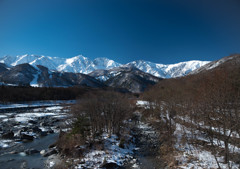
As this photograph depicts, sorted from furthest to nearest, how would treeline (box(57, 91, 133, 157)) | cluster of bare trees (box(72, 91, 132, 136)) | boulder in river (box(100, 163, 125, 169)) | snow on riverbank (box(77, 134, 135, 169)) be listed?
1. cluster of bare trees (box(72, 91, 132, 136))
2. treeline (box(57, 91, 133, 157))
3. snow on riverbank (box(77, 134, 135, 169))
4. boulder in river (box(100, 163, 125, 169))

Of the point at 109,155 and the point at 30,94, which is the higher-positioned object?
the point at 30,94

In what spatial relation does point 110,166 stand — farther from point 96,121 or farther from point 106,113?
point 106,113

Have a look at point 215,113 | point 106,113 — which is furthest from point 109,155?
point 215,113

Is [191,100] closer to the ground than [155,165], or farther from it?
farther from it

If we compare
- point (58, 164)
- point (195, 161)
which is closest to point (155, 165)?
point (195, 161)

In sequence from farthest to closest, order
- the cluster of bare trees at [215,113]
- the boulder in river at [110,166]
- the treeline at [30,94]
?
1. the treeline at [30,94]
2. the boulder in river at [110,166]
3. the cluster of bare trees at [215,113]

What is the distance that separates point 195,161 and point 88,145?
1139 cm

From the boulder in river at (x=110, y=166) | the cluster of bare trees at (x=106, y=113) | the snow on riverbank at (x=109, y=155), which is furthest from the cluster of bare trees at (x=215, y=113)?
the boulder in river at (x=110, y=166)

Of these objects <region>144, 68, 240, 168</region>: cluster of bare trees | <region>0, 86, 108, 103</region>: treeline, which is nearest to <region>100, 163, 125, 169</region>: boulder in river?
<region>144, 68, 240, 168</region>: cluster of bare trees

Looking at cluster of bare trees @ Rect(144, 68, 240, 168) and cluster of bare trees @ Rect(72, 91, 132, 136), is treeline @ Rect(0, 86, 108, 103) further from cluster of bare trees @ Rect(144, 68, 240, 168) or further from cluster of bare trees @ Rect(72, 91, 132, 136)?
cluster of bare trees @ Rect(144, 68, 240, 168)

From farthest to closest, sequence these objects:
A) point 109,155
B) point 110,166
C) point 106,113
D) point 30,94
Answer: point 30,94
point 106,113
point 109,155
point 110,166

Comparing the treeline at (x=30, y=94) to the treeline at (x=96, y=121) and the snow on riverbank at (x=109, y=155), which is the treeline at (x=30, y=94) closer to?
the treeline at (x=96, y=121)

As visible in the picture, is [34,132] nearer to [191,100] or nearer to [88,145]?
[88,145]

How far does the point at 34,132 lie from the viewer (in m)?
27.1
